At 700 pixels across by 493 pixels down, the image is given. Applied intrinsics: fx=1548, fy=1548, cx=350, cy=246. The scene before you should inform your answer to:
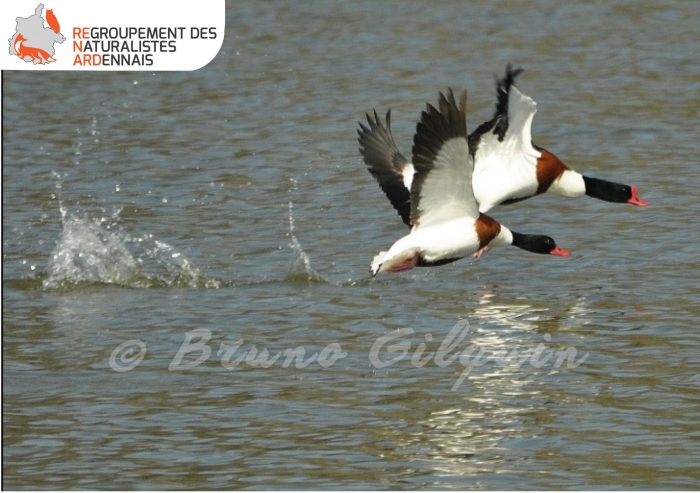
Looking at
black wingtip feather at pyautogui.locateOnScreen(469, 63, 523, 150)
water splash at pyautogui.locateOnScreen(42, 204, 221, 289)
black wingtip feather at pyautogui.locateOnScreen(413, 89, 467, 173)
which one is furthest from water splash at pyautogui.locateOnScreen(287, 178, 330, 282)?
black wingtip feather at pyautogui.locateOnScreen(413, 89, 467, 173)

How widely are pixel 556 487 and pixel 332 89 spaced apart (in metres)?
10.0

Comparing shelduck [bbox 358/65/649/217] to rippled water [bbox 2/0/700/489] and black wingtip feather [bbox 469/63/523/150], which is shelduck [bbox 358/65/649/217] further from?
rippled water [bbox 2/0/700/489]

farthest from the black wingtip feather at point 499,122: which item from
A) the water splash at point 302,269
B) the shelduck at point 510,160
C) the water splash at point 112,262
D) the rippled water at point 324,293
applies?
the water splash at point 112,262

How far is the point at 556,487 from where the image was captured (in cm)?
576

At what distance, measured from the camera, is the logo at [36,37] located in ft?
28.1

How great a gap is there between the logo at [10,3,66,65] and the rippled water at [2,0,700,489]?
1375 millimetres

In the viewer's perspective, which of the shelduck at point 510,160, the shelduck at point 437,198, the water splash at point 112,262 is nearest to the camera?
the shelduck at point 437,198

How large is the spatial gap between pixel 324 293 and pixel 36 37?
220cm

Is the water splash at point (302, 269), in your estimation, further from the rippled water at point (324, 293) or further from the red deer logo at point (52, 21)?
the red deer logo at point (52, 21)

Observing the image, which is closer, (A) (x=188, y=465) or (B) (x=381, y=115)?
(A) (x=188, y=465)

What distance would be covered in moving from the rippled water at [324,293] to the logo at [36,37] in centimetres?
137

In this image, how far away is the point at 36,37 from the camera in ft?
28.8

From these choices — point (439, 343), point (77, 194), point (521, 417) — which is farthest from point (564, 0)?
point (521, 417)

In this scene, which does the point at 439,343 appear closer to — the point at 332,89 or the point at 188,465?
the point at 188,465
